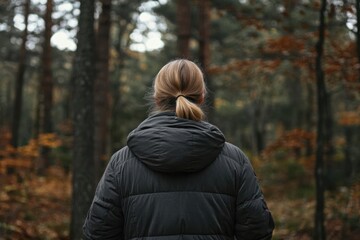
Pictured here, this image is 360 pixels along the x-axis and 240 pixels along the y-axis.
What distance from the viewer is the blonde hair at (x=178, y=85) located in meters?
2.60

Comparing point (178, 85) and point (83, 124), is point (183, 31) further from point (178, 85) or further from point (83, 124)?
point (178, 85)

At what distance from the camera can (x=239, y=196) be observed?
8.26ft

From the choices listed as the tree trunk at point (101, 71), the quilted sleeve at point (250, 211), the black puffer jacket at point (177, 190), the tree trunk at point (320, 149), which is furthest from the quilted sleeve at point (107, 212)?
the tree trunk at point (101, 71)

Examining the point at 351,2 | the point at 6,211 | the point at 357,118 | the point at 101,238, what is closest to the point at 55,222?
the point at 6,211

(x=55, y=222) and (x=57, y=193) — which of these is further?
(x=57, y=193)

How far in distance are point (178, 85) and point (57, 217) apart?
1003 cm

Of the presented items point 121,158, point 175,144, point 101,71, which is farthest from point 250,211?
point 101,71

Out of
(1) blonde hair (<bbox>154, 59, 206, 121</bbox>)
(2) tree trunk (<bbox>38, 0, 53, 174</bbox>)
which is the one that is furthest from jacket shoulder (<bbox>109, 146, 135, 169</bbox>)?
(2) tree trunk (<bbox>38, 0, 53, 174</bbox>)

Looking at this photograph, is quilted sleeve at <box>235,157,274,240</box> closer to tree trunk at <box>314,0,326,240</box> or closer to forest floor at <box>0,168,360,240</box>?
tree trunk at <box>314,0,326,240</box>

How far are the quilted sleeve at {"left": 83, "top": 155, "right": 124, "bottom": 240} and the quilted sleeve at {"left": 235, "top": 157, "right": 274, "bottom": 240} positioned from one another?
631 mm

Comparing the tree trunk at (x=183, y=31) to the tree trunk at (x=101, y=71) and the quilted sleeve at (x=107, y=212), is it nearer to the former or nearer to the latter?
the tree trunk at (x=101, y=71)

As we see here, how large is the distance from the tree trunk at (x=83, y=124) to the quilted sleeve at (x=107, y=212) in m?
4.80

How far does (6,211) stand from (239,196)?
28.7ft

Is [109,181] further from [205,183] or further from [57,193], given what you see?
[57,193]
